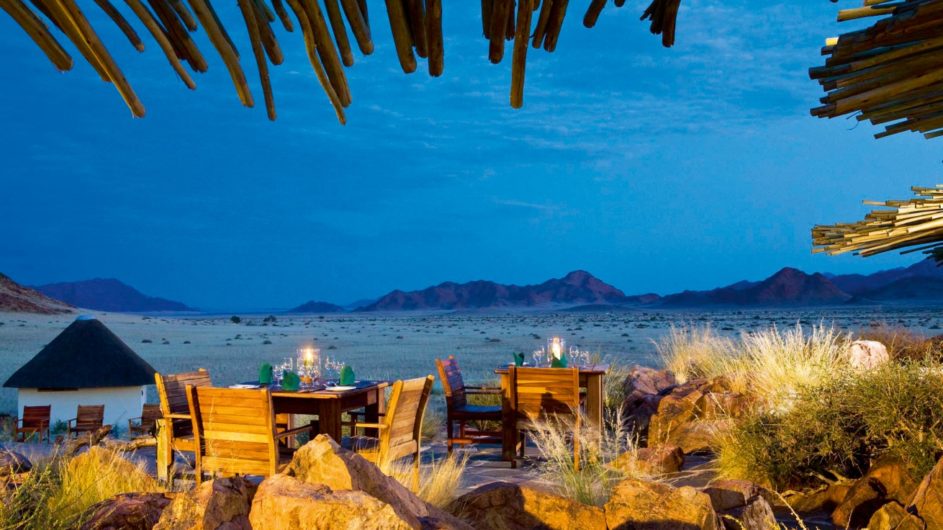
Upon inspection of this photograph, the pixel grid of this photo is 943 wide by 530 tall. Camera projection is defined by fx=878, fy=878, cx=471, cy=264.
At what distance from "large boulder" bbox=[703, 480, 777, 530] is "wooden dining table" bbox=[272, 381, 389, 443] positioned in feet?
9.15

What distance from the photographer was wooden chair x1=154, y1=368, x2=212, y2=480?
6.18 metres

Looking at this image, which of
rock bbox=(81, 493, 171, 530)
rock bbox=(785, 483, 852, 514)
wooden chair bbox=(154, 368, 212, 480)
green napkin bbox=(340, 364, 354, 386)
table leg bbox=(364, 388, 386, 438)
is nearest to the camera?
rock bbox=(81, 493, 171, 530)

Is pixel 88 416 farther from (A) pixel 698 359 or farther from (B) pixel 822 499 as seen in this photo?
(B) pixel 822 499

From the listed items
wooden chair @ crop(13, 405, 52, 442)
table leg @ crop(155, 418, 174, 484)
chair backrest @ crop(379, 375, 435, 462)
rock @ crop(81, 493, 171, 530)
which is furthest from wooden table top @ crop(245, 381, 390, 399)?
wooden chair @ crop(13, 405, 52, 442)

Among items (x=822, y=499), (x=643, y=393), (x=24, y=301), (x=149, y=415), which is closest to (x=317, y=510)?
(x=822, y=499)

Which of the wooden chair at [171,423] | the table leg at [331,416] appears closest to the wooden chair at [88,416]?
the wooden chair at [171,423]

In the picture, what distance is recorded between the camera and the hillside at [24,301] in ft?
209

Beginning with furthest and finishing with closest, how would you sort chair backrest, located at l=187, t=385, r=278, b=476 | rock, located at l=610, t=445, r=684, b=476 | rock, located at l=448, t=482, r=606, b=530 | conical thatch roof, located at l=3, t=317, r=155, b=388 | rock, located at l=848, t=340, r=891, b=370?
1. conical thatch roof, located at l=3, t=317, r=155, b=388
2. rock, located at l=848, t=340, r=891, b=370
3. rock, located at l=610, t=445, r=684, b=476
4. chair backrest, located at l=187, t=385, r=278, b=476
5. rock, located at l=448, t=482, r=606, b=530

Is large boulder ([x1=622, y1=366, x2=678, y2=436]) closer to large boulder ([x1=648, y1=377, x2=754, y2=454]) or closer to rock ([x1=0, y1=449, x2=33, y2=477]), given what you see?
large boulder ([x1=648, y1=377, x2=754, y2=454])

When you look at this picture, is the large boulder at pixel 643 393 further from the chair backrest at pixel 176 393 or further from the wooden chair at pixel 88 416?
the wooden chair at pixel 88 416

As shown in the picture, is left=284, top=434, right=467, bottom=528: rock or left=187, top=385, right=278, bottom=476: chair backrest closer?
left=284, top=434, right=467, bottom=528: rock

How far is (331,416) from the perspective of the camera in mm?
6445

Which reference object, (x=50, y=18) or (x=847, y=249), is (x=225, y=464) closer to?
(x=847, y=249)

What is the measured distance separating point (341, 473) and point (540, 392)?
4.50 m
